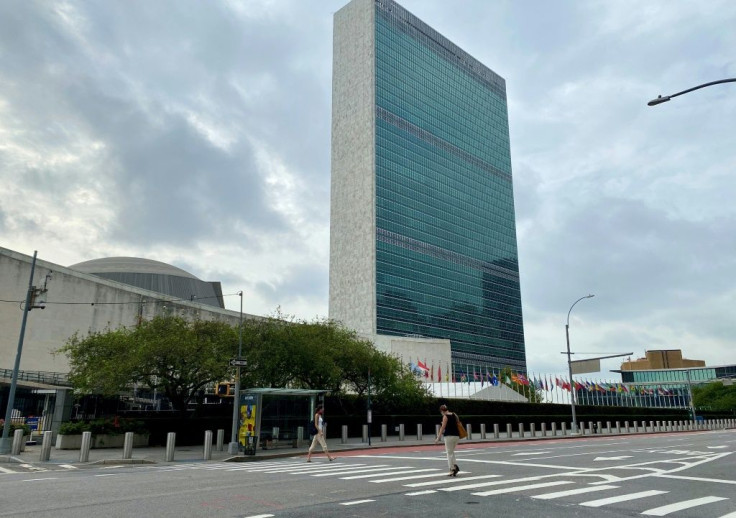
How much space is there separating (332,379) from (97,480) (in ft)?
83.1

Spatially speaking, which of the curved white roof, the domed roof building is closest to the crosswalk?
the domed roof building

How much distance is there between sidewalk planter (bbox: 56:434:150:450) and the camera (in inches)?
1160

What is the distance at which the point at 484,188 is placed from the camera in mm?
180125

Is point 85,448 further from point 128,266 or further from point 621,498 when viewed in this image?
point 128,266

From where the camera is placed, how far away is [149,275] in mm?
106938

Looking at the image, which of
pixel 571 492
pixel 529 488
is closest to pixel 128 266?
pixel 529 488

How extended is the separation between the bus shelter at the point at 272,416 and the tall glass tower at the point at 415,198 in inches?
4146

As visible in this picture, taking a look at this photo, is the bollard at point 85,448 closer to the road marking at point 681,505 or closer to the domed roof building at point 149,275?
the road marking at point 681,505

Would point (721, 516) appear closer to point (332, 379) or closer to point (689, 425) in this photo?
point (332, 379)

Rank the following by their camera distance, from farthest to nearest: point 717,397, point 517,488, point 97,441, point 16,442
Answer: point 717,397 < point 97,441 < point 16,442 < point 517,488

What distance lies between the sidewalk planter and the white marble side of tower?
105m

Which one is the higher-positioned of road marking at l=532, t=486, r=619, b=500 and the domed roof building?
→ the domed roof building

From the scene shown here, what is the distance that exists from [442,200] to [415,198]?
11.3 meters

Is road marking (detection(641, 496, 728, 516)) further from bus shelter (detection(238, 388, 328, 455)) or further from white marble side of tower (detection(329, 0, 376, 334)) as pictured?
white marble side of tower (detection(329, 0, 376, 334))
